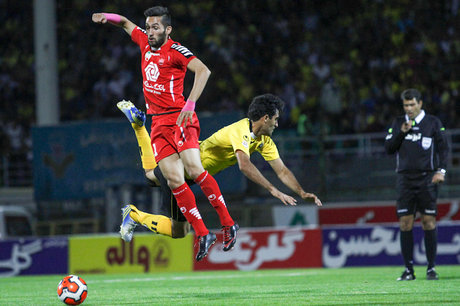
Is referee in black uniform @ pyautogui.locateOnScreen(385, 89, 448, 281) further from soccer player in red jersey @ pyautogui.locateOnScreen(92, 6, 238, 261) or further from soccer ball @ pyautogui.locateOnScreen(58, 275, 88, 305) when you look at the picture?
soccer ball @ pyautogui.locateOnScreen(58, 275, 88, 305)

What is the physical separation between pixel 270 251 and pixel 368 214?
2.30m

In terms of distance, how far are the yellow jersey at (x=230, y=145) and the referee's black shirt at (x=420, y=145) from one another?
179cm

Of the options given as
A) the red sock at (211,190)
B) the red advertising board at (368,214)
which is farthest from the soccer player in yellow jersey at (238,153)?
the red advertising board at (368,214)

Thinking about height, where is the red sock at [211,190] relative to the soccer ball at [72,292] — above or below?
above

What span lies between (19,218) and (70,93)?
5.41 m

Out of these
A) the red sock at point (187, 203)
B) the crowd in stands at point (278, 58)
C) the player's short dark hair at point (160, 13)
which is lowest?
the red sock at point (187, 203)

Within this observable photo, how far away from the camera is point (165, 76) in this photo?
8.02 metres

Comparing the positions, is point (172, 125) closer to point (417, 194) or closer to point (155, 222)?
point (155, 222)

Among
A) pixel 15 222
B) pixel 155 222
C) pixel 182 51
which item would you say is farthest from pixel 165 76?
pixel 15 222

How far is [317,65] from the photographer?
62.8ft

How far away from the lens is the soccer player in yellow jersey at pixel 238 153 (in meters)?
7.84

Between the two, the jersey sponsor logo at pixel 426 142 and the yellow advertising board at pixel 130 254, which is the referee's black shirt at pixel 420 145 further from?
the yellow advertising board at pixel 130 254

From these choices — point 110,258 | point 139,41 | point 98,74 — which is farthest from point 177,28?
point 139,41

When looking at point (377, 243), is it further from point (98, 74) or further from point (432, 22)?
point (98, 74)
